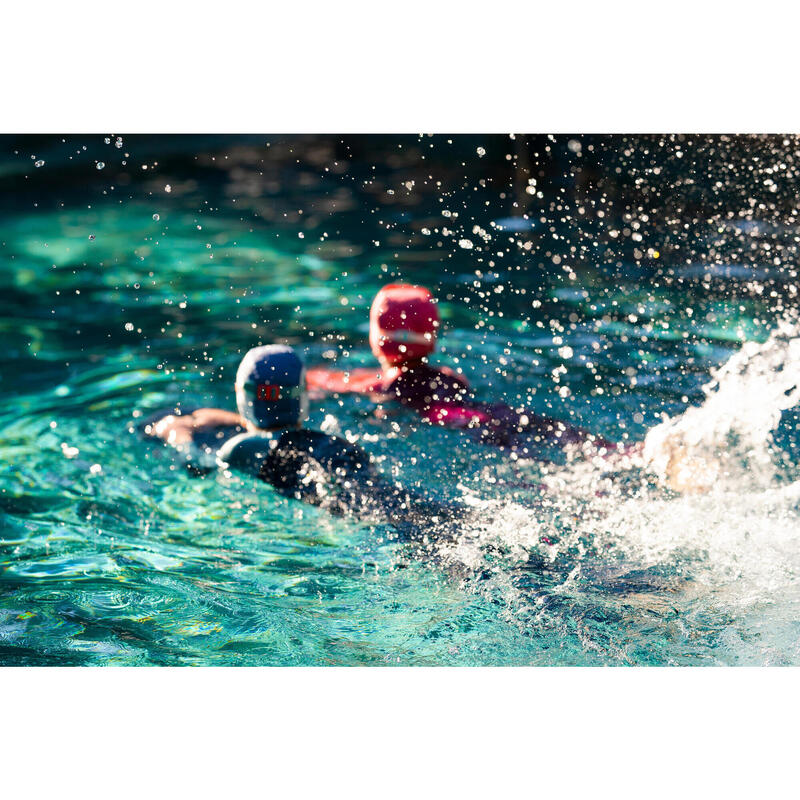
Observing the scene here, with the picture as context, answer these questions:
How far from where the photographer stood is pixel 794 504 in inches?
131

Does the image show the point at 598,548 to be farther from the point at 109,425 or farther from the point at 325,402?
the point at 109,425

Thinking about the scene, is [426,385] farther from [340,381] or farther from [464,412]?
[340,381]

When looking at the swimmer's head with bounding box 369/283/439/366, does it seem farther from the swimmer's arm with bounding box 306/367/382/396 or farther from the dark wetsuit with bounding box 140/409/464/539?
the dark wetsuit with bounding box 140/409/464/539

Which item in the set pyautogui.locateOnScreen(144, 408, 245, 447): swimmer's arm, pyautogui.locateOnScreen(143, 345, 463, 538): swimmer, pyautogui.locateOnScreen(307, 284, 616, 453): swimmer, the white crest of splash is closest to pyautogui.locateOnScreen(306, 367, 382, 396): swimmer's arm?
pyautogui.locateOnScreen(307, 284, 616, 453): swimmer

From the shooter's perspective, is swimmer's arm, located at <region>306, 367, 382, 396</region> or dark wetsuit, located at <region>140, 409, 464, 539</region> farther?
swimmer's arm, located at <region>306, 367, 382, 396</region>

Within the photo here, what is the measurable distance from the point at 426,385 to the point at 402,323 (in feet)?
0.89

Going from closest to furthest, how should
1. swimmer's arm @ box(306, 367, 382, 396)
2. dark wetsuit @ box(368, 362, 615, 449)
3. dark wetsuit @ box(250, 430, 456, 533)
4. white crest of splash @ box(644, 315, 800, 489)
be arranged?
dark wetsuit @ box(250, 430, 456, 533) < white crest of splash @ box(644, 315, 800, 489) < dark wetsuit @ box(368, 362, 615, 449) < swimmer's arm @ box(306, 367, 382, 396)

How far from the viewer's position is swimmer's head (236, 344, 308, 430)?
3164mm

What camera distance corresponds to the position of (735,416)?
3.56 m

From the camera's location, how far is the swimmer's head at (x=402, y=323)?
367 centimetres

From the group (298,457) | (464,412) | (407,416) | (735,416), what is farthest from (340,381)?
(735,416)

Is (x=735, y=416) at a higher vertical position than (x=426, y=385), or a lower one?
lower

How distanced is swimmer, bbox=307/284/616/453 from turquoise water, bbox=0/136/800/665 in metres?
0.07

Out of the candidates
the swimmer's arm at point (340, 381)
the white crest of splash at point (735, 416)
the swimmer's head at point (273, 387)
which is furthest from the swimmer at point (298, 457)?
the white crest of splash at point (735, 416)
